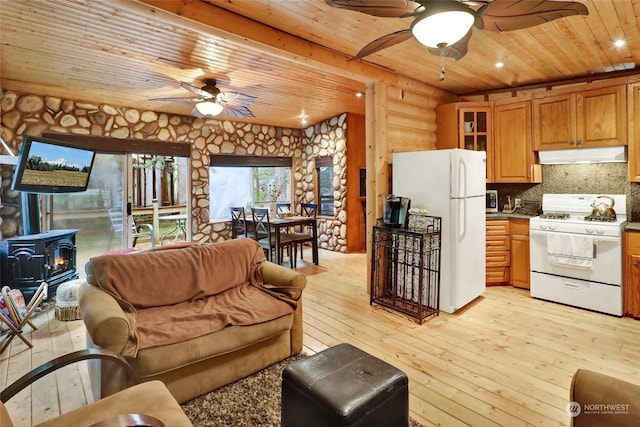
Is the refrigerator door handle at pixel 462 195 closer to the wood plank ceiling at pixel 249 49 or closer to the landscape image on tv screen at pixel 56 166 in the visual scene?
the wood plank ceiling at pixel 249 49

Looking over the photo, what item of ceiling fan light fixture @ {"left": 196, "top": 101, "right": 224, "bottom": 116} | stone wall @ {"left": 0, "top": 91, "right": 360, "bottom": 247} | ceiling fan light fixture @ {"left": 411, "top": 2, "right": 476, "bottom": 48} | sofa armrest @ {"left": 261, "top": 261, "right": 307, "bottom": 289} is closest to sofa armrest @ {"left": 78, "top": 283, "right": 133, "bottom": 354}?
sofa armrest @ {"left": 261, "top": 261, "right": 307, "bottom": 289}

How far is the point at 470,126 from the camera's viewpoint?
4.45 meters

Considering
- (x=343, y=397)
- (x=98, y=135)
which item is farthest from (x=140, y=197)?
(x=343, y=397)

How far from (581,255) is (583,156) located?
1.17 meters

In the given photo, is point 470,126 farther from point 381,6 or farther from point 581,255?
point 381,6

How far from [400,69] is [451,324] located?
9.28 feet

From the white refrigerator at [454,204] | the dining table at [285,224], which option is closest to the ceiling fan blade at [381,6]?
the white refrigerator at [454,204]

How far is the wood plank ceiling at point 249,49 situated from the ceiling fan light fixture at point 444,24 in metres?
1.04

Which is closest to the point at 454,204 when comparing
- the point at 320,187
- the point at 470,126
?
the point at 470,126

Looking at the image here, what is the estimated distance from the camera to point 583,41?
311 cm

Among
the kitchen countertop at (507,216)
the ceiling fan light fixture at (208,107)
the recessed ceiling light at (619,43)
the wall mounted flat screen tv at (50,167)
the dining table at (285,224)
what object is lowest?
the dining table at (285,224)

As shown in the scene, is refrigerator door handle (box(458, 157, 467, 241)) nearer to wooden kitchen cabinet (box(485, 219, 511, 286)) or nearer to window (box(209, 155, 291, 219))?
wooden kitchen cabinet (box(485, 219, 511, 286))

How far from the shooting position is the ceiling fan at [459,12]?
166 centimetres

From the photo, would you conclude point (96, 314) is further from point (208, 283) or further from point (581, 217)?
point (581, 217)
